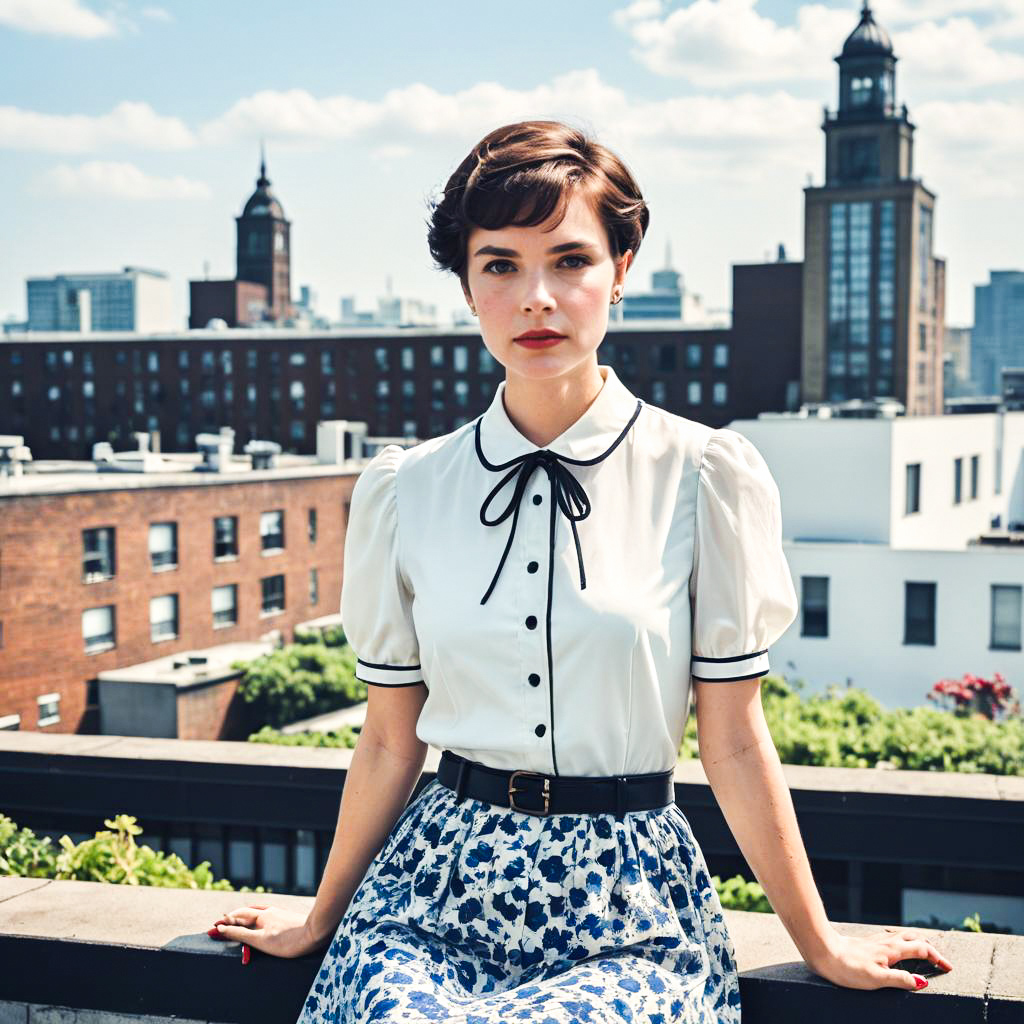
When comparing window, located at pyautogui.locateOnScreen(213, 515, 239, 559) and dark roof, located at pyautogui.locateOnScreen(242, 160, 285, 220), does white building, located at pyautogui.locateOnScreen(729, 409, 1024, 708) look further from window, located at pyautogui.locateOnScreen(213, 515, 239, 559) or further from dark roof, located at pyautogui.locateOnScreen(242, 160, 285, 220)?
dark roof, located at pyautogui.locateOnScreen(242, 160, 285, 220)

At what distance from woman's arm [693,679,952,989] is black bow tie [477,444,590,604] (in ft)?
1.26

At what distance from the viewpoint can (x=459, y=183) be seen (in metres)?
2.50

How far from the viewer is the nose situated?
2461mm

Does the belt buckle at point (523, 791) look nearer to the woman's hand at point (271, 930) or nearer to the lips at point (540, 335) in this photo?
the woman's hand at point (271, 930)

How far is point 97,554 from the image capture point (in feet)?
111

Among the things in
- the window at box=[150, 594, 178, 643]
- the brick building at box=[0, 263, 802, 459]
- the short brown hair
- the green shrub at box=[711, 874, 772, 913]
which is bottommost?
the window at box=[150, 594, 178, 643]

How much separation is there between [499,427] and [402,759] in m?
0.68

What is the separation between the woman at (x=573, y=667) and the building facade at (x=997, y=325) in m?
163

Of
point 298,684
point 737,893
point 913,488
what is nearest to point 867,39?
point 913,488

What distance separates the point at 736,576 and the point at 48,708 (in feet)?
107

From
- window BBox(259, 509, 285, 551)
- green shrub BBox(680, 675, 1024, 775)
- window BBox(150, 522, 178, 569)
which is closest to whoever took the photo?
green shrub BBox(680, 675, 1024, 775)

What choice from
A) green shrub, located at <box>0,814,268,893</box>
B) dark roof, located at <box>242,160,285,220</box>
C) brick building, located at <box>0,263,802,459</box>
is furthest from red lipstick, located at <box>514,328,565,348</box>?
dark roof, located at <box>242,160,285,220</box>

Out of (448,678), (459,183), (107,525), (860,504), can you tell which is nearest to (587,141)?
(459,183)

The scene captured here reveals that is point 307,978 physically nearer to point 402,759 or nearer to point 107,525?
point 402,759
